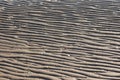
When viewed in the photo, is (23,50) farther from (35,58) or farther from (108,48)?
(108,48)

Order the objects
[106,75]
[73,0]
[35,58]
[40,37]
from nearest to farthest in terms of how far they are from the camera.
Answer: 1. [106,75]
2. [35,58]
3. [40,37]
4. [73,0]

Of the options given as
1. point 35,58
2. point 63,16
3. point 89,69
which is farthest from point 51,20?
point 89,69

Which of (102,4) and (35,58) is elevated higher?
(102,4)

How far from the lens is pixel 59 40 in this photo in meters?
4.50

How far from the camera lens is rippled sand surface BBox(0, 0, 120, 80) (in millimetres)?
3951

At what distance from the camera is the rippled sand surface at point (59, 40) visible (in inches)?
156

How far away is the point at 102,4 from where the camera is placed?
17.1 ft

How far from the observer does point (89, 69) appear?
155 inches

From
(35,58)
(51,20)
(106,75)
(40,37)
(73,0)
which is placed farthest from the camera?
(73,0)

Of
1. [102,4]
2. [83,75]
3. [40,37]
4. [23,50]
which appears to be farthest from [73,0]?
[83,75]

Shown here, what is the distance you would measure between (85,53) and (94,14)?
962mm

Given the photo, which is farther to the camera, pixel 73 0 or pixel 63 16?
pixel 73 0

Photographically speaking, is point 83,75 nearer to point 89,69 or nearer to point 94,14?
point 89,69

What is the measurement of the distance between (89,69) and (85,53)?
11.7 inches
